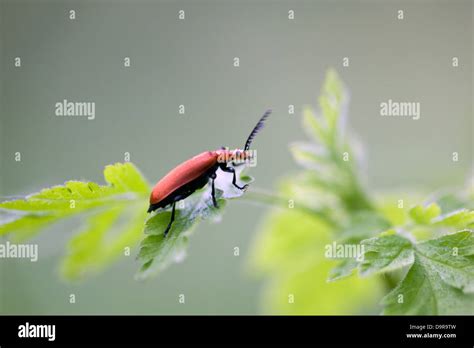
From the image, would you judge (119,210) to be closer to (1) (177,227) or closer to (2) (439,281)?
(1) (177,227)

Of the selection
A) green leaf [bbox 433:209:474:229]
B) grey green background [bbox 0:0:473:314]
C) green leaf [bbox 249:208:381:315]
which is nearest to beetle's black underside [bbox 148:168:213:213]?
green leaf [bbox 249:208:381:315]

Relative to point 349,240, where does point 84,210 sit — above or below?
above

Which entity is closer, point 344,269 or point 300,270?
point 344,269

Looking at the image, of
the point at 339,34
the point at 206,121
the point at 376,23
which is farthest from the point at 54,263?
the point at 376,23

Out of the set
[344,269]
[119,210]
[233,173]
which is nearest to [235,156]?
[233,173]

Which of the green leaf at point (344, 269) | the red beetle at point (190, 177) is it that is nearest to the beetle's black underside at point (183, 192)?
the red beetle at point (190, 177)

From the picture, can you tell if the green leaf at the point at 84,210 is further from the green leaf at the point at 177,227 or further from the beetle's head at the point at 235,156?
the beetle's head at the point at 235,156
